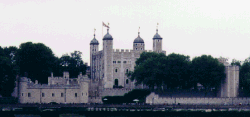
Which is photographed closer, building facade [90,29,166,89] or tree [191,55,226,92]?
tree [191,55,226,92]

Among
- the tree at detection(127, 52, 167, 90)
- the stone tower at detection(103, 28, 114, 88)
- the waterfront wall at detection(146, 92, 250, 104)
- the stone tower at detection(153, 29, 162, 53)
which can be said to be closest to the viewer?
the waterfront wall at detection(146, 92, 250, 104)

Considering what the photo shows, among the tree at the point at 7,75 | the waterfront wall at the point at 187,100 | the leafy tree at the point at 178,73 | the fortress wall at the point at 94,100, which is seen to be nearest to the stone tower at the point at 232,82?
the waterfront wall at the point at 187,100

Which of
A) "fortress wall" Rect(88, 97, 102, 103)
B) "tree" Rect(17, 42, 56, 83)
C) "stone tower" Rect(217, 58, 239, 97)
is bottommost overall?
"fortress wall" Rect(88, 97, 102, 103)

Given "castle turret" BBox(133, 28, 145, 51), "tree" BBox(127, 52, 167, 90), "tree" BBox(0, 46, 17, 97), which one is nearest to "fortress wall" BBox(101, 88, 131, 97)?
"tree" BBox(127, 52, 167, 90)

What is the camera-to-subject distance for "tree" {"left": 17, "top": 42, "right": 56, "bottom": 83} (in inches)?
4919

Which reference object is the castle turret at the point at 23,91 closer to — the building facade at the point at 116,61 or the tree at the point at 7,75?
the tree at the point at 7,75

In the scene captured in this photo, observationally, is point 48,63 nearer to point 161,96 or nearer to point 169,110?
point 161,96

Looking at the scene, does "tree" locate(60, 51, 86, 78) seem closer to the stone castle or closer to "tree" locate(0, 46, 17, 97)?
the stone castle

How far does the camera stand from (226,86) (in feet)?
385

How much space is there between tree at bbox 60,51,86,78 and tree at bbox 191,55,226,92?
89.6ft

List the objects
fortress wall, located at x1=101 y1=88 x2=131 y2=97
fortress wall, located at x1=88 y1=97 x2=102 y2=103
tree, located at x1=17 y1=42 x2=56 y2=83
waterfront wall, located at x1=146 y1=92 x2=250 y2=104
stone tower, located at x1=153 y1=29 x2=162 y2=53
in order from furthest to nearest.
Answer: stone tower, located at x1=153 y1=29 x2=162 y2=53
tree, located at x1=17 y1=42 x2=56 y2=83
fortress wall, located at x1=101 y1=88 x2=131 y2=97
waterfront wall, located at x1=146 y1=92 x2=250 y2=104
fortress wall, located at x1=88 y1=97 x2=102 y2=103

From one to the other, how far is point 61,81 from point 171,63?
720 inches

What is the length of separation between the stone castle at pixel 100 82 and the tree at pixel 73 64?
2406 mm

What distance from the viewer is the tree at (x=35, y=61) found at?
410 ft
